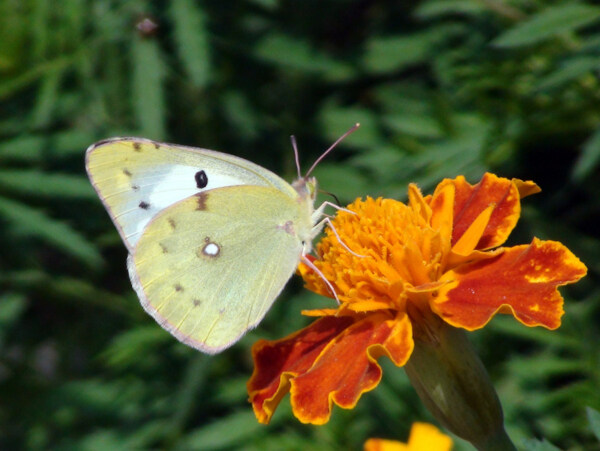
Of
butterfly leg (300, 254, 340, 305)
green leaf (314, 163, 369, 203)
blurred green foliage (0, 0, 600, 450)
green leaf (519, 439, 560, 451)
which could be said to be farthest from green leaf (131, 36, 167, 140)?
green leaf (519, 439, 560, 451)

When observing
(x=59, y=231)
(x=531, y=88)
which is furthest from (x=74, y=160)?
(x=531, y=88)

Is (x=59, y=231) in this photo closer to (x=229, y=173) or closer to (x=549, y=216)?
(x=229, y=173)

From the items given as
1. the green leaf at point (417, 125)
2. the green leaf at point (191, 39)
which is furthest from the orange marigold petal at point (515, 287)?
the green leaf at point (191, 39)

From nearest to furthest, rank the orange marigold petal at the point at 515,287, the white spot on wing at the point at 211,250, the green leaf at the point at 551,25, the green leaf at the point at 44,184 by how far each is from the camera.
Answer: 1. the orange marigold petal at the point at 515,287
2. the white spot on wing at the point at 211,250
3. the green leaf at the point at 551,25
4. the green leaf at the point at 44,184

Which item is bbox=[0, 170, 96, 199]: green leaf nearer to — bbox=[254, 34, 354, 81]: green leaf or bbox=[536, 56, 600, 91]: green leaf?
bbox=[254, 34, 354, 81]: green leaf

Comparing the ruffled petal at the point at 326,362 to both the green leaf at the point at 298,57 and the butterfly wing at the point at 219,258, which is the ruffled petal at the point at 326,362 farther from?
the green leaf at the point at 298,57
